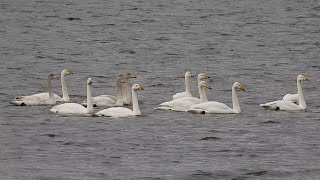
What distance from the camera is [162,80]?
34.9m

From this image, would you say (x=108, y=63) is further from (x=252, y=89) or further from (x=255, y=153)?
(x=255, y=153)

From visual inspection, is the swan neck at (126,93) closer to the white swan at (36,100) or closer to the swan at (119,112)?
the white swan at (36,100)

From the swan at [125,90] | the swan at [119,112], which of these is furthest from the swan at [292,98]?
the swan at [119,112]

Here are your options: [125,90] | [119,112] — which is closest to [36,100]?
[125,90]

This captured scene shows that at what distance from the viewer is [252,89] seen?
33.3 metres

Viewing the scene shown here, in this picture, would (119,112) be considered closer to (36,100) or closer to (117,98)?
(117,98)

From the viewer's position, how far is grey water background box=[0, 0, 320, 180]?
22.7 metres

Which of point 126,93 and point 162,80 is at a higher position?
point 162,80

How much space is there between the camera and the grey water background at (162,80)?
22.7 meters

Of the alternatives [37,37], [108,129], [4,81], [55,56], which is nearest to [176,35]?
[37,37]

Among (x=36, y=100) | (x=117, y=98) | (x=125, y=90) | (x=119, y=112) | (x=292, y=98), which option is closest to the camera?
(x=119, y=112)

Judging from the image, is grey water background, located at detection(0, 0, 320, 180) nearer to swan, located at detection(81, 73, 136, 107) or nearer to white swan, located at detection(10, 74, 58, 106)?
white swan, located at detection(10, 74, 58, 106)

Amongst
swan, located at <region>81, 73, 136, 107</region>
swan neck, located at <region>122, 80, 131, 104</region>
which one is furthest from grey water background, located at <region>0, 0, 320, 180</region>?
swan, located at <region>81, 73, 136, 107</region>

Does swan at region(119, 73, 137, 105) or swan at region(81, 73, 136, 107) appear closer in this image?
swan at region(81, 73, 136, 107)
